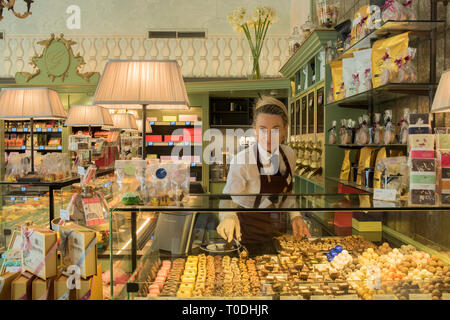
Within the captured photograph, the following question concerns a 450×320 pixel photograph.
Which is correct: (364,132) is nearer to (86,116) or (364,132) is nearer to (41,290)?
(41,290)

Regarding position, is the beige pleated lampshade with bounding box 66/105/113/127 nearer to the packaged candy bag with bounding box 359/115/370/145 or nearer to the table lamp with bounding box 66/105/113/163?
the table lamp with bounding box 66/105/113/163

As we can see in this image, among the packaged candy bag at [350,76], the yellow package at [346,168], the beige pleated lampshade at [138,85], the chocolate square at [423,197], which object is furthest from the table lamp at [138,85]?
the yellow package at [346,168]

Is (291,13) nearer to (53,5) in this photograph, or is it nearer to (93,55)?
(93,55)

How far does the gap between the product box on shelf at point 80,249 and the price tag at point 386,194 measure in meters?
1.11

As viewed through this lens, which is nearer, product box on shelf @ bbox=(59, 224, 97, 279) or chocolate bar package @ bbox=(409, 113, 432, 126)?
product box on shelf @ bbox=(59, 224, 97, 279)

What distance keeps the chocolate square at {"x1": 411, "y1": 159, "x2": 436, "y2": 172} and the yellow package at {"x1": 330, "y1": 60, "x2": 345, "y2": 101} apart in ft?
6.27

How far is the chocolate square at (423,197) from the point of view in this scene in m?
1.44

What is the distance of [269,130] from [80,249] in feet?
4.88

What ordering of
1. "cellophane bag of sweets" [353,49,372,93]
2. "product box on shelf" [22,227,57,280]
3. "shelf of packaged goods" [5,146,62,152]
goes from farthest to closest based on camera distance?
"shelf of packaged goods" [5,146,62,152] < "cellophane bag of sweets" [353,49,372,93] < "product box on shelf" [22,227,57,280]

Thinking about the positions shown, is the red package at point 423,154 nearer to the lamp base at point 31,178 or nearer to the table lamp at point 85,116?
the lamp base at point 31,178

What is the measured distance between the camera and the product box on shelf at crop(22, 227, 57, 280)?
4.08 ft

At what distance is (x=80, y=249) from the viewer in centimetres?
126

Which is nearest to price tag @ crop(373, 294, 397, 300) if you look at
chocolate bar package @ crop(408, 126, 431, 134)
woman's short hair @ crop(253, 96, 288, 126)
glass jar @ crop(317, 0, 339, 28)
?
chocolate bar package @ crop(408, 126, 431, 134)
